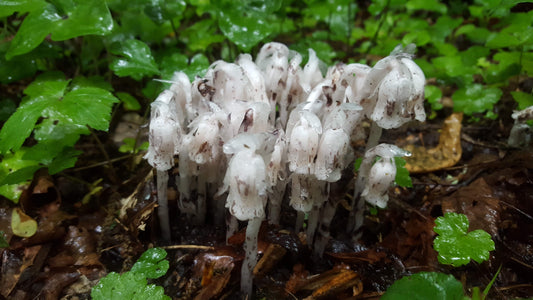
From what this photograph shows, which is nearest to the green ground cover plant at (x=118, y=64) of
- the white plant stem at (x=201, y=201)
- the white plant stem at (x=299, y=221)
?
the white plant stem at (x=201, y=201)

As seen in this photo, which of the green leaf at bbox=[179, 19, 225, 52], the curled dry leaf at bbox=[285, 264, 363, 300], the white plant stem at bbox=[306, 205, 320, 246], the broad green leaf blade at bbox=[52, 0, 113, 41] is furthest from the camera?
the green leaf at bbox=[179, 19, 225, 52]

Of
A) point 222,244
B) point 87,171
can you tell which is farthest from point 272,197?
point 87,171

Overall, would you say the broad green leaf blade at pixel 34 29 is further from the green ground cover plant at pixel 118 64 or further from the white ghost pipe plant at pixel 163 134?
the white ghost pipe plant at pixel 163 134

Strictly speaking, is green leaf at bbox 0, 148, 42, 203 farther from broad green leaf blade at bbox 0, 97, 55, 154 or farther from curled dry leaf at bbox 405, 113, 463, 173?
curled dry leaf at bbox 405, 113, 463, 173

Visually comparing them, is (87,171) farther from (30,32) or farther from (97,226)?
(30,32)

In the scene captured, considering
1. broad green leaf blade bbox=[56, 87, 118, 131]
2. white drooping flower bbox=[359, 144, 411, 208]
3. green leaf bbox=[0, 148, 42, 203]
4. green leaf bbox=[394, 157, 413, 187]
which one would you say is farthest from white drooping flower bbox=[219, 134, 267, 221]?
green leaf bbox=[0, 148, 42, 203]

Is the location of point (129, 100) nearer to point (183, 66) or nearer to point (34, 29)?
point (183, 66)
